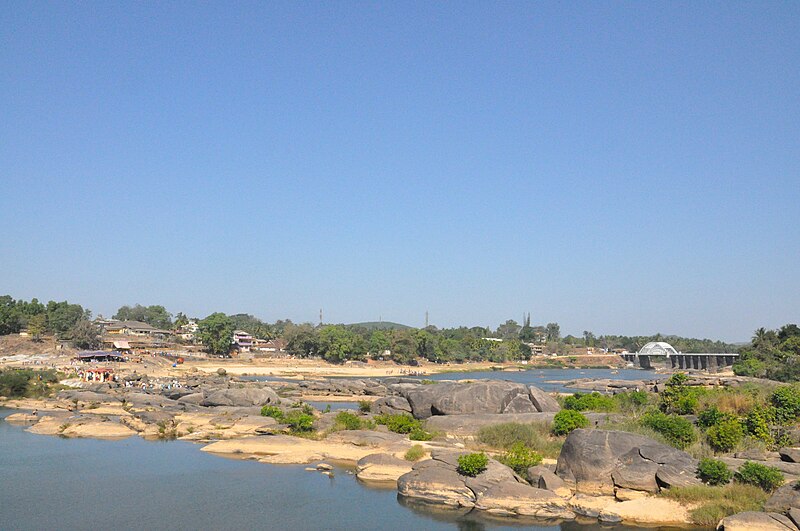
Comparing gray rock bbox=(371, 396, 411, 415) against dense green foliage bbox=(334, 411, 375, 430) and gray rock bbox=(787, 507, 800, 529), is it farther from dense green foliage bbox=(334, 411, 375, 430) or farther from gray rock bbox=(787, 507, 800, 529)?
gray rock bbox=(787, 507, 800, 529)

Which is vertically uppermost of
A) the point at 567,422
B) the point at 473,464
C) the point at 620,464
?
the point at 567,422

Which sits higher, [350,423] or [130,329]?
[130,329]

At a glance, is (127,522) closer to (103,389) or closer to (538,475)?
(538,475)

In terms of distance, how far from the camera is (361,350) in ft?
511

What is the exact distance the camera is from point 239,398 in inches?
2458

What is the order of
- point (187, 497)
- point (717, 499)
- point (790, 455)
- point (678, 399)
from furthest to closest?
point (678, 399)
point (790, 455)
point (187, 497)
point (717, 499)

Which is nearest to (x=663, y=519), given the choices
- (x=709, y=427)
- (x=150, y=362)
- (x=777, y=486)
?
(x=777, y=486)

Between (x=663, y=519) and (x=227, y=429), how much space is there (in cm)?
3341

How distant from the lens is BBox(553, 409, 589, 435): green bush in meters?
39.1

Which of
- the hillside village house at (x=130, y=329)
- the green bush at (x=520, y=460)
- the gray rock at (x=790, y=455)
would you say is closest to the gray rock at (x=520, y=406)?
the green bush at (x=520, y=460)

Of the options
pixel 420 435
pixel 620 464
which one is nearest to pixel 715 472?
pixel 620 464

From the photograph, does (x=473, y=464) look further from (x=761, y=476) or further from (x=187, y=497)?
(x=187, y=497)

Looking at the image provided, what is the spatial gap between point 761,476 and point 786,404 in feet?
44.9

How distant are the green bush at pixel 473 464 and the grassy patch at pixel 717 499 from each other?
27.5 feet
